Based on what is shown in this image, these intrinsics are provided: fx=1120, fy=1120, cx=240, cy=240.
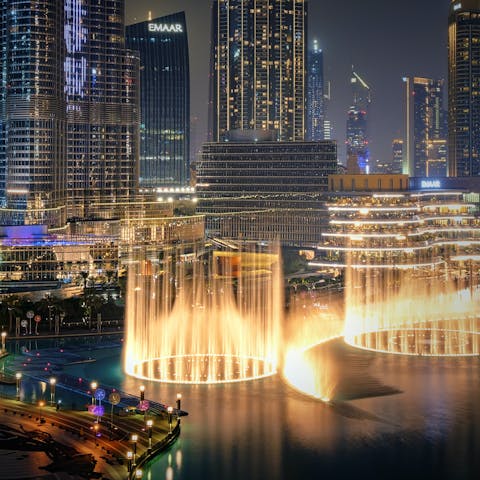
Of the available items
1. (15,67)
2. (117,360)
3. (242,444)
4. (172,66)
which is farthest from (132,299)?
(172,66)

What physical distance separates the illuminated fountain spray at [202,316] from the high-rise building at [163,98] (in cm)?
7411

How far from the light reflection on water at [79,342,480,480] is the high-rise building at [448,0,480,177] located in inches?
4553

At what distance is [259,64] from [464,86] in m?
30.2

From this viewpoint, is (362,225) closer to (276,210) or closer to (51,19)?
(276,210)

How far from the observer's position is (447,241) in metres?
104

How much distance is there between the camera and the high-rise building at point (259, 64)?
155125mm

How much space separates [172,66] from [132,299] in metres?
104

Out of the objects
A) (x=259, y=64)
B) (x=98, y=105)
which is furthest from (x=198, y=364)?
(x=259, y=64)

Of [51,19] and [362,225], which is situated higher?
[51,19]

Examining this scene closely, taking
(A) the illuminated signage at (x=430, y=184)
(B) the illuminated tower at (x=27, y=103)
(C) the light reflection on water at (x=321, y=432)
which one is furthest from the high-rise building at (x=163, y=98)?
(C) the light reflection on water at (x=321, y=432)

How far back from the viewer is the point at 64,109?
3750 inches

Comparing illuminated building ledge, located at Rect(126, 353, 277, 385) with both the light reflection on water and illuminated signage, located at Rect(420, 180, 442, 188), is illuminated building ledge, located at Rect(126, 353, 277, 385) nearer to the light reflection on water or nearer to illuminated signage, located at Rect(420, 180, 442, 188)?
the light reflection on water

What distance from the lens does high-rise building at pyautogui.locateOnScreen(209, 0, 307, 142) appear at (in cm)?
15512

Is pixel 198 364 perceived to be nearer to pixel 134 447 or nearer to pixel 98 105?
pixel 134 447
